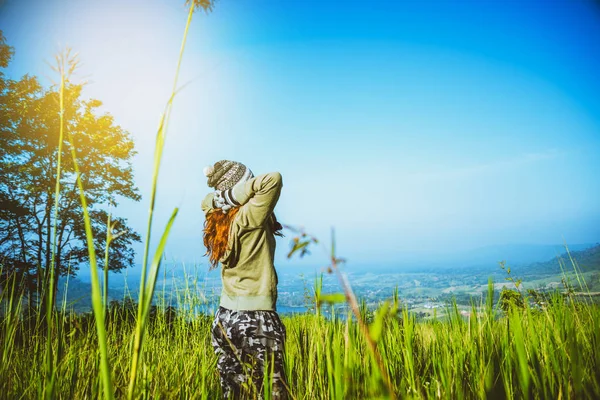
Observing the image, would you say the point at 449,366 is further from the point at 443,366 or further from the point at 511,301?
the point at 511,301

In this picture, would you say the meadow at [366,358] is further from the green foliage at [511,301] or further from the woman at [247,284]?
the woman at [247,284]

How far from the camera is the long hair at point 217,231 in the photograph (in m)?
2.23

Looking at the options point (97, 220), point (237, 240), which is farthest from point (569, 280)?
point (97, 220)

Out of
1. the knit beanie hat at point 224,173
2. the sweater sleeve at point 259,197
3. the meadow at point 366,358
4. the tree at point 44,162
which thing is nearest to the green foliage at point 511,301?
the meadow at point 366,358

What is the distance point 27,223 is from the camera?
11812 mm

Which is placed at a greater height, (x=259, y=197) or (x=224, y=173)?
(x=224, y=173)

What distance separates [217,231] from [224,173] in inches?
18.8

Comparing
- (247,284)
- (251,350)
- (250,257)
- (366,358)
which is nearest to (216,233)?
(250,257)

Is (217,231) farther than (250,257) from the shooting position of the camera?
Yes

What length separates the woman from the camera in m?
2.01

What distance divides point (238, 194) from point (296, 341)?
1597 millimetres

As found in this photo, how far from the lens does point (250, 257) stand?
2166 millimetres

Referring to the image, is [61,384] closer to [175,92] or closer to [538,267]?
[175,92]

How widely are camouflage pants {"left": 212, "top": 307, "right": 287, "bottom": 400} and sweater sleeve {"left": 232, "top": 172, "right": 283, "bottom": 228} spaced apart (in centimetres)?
62
